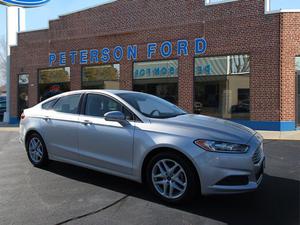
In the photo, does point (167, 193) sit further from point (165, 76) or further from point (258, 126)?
point (165, 76)

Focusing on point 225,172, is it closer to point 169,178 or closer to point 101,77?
point 169,178

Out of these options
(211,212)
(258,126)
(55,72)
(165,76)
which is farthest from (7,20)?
(211,212)

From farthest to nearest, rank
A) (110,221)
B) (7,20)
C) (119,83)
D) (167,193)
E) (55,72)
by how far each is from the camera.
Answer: (7,20) < (55,72) < (119,83) < (167,193) < (110,221)

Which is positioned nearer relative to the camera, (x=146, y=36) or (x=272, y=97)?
(x=272, y=97)

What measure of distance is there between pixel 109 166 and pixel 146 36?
41.9 ft

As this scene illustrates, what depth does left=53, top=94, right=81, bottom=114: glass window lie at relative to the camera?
21.5ft

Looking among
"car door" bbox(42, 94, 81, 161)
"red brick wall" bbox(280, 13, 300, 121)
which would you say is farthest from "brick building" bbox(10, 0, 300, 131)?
"car door" bbox(42, 94, 81, 161)

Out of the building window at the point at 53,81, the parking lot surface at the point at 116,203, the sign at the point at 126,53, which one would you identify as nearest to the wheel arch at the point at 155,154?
the parking lot surface at the point at 116,203

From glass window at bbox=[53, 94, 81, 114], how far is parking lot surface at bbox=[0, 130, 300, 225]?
112 centimetres

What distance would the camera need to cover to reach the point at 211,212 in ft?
15.8

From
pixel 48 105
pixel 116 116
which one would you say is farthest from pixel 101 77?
pixel 116 116

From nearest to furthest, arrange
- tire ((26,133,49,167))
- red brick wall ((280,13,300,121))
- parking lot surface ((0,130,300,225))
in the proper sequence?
1. parking lot surface ((0,130,300,225))
2. tire ((26,133,49,167))
3. red brick wall ((280,13,300,121))

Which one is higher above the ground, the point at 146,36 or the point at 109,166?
the point at 146,36

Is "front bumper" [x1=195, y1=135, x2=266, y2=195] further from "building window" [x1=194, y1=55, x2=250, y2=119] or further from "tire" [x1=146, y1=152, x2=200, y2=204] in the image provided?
"building window" [x1=194, y1=55, x2=250, y2=119]
